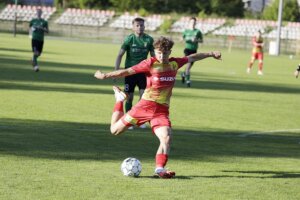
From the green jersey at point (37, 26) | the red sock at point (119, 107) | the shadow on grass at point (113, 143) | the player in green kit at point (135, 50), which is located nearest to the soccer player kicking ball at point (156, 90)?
the red sock at point (119, 107)

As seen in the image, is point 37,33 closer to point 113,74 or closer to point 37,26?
point 37,26

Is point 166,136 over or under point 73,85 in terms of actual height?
over

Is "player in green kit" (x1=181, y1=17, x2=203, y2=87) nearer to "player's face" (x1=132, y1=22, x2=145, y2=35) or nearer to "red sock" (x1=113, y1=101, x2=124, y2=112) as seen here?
"player's face" (x1=132, y1=22, x2=145, y2=35)

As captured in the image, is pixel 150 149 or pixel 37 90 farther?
pixel 37 90

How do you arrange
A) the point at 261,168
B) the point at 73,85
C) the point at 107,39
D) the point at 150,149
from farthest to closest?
the point at 107,39 → the point at 73,85 → the point at 150,149 → the point at 261,168

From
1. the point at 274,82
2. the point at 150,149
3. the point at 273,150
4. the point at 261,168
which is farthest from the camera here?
the point at 274,82

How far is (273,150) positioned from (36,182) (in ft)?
18.5

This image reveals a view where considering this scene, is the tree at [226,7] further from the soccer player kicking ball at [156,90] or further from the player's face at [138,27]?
the soccer player kicking ball at [156,90]

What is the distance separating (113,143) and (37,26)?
17989 millimetres

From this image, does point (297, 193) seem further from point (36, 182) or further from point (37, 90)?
point (37, 90)

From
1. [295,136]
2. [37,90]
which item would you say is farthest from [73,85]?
[295,136]

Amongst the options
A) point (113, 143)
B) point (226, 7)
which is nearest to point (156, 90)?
point (113, 143)

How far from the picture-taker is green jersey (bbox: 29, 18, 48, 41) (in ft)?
100

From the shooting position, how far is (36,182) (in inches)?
380
